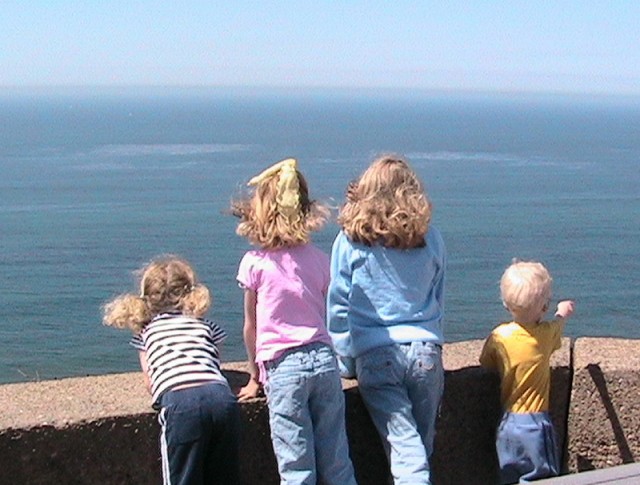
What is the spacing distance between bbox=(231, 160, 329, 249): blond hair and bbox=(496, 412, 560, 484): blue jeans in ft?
3.41

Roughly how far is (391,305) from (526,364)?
57 centimetres

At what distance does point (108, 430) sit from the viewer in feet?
11.6

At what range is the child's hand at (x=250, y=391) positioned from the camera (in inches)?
147

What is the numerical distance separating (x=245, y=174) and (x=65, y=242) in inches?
1099

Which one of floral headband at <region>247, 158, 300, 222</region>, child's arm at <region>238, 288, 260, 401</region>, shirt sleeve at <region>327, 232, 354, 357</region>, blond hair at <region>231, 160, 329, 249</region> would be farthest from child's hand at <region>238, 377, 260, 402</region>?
floral headband at <region>247, 158, 300, 222</region>

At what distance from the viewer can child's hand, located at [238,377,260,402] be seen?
3740 mm

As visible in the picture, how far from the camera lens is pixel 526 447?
3834 mm

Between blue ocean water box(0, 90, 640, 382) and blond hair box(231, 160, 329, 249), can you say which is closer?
blond hair box(231, 160, 329, 249)

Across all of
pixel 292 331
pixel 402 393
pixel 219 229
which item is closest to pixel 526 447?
pixel 402 393

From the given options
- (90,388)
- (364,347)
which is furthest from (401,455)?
(90,388)

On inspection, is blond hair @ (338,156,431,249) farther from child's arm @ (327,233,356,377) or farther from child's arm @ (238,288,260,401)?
child's arm @ (238,288,260,401)

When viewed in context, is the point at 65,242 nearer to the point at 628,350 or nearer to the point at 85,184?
the point at 85,184

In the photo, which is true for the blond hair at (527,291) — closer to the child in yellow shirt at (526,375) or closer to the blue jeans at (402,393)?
the child in yellow shirt at (526,375)

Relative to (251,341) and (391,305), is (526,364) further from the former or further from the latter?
(251,341)
